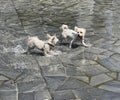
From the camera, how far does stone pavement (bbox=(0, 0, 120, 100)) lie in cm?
742

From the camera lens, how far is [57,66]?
28.8 ft

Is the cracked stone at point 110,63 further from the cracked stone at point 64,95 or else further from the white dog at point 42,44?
the cracked stone at point 64,95

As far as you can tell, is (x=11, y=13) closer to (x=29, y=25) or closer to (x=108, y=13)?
(x=29, y=25)

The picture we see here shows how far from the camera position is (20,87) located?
7.65 meters

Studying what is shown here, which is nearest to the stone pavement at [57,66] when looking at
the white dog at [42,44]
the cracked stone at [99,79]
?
the cracked stone at [99,79]

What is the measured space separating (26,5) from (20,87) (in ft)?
29.8

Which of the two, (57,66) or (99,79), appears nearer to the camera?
(99,79)

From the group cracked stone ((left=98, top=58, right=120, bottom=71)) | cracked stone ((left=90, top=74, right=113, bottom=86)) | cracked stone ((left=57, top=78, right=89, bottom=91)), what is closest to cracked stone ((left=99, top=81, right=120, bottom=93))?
cracked stone ((left=90, top=74, right=113, bottom=86))

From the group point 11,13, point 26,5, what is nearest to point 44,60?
point 11,13

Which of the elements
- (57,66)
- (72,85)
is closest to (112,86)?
(72,85)

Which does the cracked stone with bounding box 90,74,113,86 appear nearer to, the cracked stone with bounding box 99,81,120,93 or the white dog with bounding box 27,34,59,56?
the cracked stone with bounding box 99,81,120,93

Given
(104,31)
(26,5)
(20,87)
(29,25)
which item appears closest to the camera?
(20,87)

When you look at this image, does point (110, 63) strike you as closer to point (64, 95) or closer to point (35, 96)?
point (64, 95)

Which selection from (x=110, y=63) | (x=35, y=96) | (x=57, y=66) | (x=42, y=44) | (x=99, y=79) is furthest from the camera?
(x=42, y=44)
